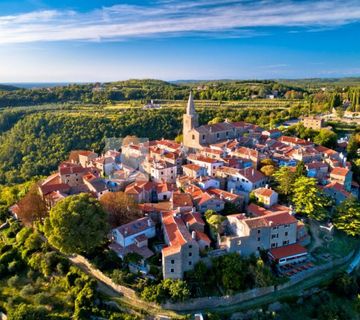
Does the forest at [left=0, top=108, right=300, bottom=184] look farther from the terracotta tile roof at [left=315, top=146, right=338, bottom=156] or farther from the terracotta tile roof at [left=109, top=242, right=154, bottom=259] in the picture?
the terracotta tile roof at [left=109, top=242, right=154, bottom=259]

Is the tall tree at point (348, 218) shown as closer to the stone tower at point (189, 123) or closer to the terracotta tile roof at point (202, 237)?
the terracotta tile roof at point (202, 237)

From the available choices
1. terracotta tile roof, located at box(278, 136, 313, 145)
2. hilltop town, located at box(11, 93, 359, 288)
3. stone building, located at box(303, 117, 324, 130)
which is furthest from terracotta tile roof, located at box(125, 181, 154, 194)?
stone building, located at box(303, 117, 324, 130)

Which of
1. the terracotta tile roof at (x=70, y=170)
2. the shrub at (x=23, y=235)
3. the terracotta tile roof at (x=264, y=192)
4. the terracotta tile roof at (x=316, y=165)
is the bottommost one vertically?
the shrub at (x=23, y=235)

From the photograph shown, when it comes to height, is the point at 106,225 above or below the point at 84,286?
above

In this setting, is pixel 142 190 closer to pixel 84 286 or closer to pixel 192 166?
pixel 192 166

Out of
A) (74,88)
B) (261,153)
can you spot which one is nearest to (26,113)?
(74,88)

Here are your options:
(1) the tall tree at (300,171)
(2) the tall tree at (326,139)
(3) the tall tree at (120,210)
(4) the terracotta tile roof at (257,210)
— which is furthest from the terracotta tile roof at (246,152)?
(3) the tall tree at (120,210)
